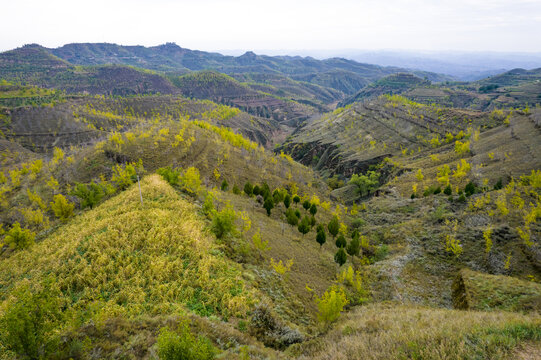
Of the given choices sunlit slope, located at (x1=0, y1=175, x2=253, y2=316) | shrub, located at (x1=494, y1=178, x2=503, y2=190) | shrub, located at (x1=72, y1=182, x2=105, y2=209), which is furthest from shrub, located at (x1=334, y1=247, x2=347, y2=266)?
shrub, located at (x1=494, y1=178, x2=503, y2=190)

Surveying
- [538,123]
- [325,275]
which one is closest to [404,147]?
[538,123]

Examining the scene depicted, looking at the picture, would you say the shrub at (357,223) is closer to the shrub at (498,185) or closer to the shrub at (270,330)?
the shrub at (498,185)

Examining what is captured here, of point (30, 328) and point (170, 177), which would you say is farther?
point (170, 177)

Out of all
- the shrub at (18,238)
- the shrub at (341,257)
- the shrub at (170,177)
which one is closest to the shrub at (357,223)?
the shrub at (341,257)

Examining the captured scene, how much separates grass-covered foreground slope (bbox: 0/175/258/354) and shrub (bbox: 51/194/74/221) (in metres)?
11.1

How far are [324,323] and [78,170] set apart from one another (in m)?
74.4

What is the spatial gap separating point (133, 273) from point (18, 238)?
23.1 meters

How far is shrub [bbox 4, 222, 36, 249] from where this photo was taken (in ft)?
98.8

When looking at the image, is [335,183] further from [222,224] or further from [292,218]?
[222,224]

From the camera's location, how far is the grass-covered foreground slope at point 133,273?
55.4 ft

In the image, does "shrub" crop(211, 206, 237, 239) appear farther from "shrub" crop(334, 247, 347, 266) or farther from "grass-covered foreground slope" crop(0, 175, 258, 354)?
"shrub" crop(334, 247, 347, 266)

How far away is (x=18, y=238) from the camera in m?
30.7

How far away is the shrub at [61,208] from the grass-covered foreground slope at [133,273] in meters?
11.1

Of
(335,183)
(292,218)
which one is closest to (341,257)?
(292,218)
